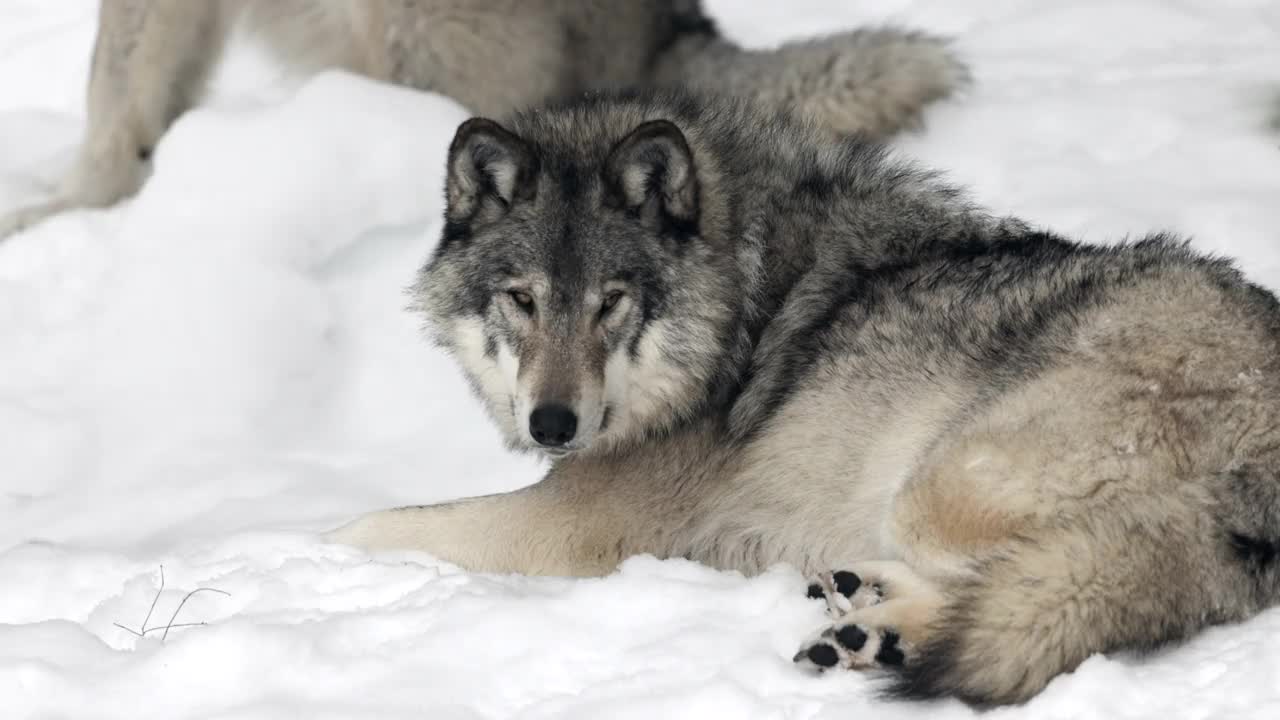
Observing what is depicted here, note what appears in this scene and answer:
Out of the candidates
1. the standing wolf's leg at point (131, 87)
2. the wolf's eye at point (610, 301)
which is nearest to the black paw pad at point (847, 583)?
the wolf's eye at point (610, 301)

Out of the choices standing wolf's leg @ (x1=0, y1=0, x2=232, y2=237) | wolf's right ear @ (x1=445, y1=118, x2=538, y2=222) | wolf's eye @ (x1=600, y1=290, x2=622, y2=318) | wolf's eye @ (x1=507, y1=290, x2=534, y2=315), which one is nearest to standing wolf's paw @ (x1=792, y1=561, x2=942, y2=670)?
wolf's eye @ (x1=600, y1=290, x2=622, y2=318)

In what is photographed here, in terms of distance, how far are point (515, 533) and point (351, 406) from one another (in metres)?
A: 1.84

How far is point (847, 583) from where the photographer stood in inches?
132

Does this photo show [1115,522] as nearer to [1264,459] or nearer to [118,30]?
[1264,459]

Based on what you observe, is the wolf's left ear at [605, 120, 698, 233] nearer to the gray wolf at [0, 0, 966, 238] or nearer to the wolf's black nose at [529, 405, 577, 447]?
the wolf's black nose at [529, 405, 577, 447]

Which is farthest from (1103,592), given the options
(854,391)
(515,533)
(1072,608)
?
(515,533)

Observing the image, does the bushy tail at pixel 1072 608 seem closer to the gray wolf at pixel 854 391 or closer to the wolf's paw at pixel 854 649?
the gray wolf at pixel 854 391

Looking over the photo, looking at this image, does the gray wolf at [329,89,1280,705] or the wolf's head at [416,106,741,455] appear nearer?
the gray wolf at [329,89,1280,705]

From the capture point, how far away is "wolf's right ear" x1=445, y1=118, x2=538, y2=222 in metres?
3.95

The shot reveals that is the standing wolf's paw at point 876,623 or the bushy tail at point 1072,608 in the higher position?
the bushy tail at point 1072,608

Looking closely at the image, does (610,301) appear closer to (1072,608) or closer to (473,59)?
(1072,608)

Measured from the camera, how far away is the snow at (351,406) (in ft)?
9.86

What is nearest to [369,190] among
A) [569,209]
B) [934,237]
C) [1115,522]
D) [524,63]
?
[524,63]

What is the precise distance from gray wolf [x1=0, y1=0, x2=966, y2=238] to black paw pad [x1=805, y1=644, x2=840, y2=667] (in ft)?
12.2
